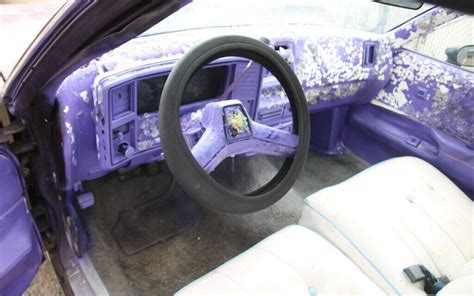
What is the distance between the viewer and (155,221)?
1.86 m

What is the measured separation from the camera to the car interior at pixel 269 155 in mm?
1077

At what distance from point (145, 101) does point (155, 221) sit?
0.72 metres

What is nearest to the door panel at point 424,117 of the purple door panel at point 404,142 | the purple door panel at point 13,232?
the purple door panel at point 404,142

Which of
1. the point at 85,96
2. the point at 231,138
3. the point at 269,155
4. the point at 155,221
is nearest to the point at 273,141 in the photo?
the point at 231,138

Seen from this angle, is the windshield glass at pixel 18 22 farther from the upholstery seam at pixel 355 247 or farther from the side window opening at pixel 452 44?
the side window opening at pixel 452 44

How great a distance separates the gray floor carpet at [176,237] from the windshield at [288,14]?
28.1 inches

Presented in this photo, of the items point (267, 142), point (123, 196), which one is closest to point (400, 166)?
point (267, 142)

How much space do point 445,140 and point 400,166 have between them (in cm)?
50

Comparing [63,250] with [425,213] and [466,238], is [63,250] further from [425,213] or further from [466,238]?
[466,238]

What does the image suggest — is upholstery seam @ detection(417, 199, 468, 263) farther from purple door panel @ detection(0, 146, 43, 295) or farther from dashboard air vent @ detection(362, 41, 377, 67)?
purple door panel @ detection(0, 146, 43, 295)

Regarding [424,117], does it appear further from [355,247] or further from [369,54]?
[355,247]

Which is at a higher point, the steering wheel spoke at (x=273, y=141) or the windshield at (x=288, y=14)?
the windshield at (x=288, y=14)

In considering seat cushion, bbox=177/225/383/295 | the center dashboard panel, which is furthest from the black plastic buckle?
the center dashboard panel

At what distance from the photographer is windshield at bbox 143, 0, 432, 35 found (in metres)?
1.67
